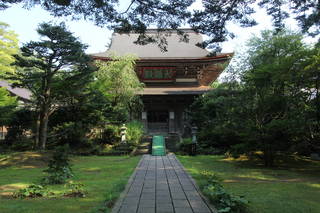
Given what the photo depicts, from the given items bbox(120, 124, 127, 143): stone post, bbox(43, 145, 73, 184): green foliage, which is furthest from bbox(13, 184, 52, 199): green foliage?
bbox(120, 124, 127, 143): stone post

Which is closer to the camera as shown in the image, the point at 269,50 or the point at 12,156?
the point at 12,156

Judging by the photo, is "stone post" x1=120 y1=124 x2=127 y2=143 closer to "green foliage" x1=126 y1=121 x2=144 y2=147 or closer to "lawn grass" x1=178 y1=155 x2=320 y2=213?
"green foliage" x1=126 y1=121 x2=144 y2=147

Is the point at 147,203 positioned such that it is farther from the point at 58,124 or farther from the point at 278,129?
the point at 58,124

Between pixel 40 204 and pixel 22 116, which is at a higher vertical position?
pixel 22 116

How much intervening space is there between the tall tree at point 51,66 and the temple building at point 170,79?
7.31 meters

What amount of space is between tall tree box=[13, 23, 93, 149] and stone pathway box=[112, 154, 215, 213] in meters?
7.74

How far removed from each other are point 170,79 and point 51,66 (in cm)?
1183

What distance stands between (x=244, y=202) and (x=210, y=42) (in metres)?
3.03

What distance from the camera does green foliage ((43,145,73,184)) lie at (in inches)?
275

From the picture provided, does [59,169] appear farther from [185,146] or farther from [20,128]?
[20,128]

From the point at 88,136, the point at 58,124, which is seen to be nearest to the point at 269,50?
the point at 88,136

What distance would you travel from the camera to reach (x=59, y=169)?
749 cm

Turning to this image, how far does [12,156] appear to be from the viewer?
11.6 metres

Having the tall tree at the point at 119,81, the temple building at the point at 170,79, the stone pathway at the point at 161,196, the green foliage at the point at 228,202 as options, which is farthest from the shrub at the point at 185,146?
the green foliage at the point at 228,202
